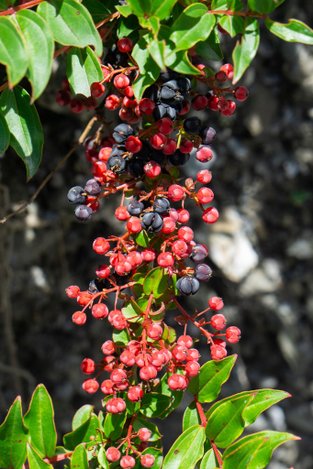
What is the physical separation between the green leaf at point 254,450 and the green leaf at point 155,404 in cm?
15

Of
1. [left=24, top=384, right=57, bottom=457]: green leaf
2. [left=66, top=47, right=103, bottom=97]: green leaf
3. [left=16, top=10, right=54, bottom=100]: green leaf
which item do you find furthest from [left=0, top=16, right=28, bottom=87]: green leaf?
[left=24, top=384, right=57, bottom=457]: green leaf

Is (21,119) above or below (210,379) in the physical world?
above

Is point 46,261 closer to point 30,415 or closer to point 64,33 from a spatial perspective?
point 30,415

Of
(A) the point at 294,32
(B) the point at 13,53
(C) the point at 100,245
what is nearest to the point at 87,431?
(C) the point at 100,245

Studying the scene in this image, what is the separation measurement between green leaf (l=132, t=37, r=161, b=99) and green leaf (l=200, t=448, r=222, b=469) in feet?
2.29

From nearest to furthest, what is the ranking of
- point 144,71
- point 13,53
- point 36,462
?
point 13,53 < point 144,71 < point 36,462

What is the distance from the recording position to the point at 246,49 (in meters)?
1.18

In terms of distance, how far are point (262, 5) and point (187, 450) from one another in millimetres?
828

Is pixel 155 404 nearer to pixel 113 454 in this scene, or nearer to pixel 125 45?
pixel 113 454

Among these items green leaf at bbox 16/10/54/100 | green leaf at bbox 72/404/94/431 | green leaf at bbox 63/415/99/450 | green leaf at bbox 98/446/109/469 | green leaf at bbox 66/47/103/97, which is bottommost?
green leaf at bbox 72/404/94/431

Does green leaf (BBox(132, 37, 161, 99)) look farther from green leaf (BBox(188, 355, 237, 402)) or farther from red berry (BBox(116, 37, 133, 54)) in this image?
green leaf (BBox(188, 355, 237, 402))

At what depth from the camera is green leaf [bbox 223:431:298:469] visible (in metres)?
1.25

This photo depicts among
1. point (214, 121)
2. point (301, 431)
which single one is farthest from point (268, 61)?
point (301, 431)

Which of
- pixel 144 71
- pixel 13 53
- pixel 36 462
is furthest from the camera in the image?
pixel 36 462
